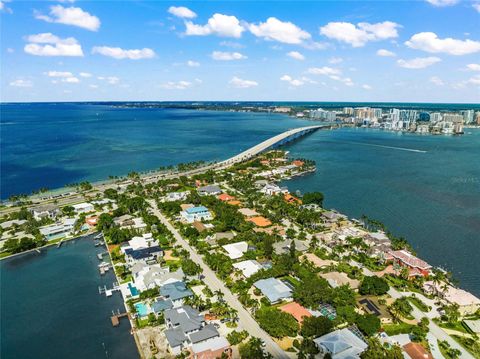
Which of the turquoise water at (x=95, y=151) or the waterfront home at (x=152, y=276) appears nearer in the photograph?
the waterfront home at (x=152, y=276)

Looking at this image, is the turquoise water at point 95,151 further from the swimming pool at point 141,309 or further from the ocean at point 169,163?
the swimming pool at point 141,309

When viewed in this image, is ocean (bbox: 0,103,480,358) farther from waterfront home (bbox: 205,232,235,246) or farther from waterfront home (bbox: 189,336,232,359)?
waterfront home (bbox: 205,232,235,246)

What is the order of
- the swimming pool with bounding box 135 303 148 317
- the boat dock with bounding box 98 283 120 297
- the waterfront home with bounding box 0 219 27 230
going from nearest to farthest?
1. the swimming pool with bounding box 135 303 148 317
2. the boat dock with bounding box 98 283 120 297
3. the waterfront home with bounding box 0 219 27 230

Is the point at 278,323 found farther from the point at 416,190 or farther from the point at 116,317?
the point at 416,190

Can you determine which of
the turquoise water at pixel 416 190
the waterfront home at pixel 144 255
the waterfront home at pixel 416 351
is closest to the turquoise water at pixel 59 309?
the waterfront home at pixel 144 255

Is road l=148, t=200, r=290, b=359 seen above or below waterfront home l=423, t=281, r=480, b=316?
below

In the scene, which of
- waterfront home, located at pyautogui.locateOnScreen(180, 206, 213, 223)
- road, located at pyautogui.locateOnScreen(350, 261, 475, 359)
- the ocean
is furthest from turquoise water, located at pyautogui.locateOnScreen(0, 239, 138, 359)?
road, located at pyautogui.locateOnScreen(350, 261, 475, 359)
